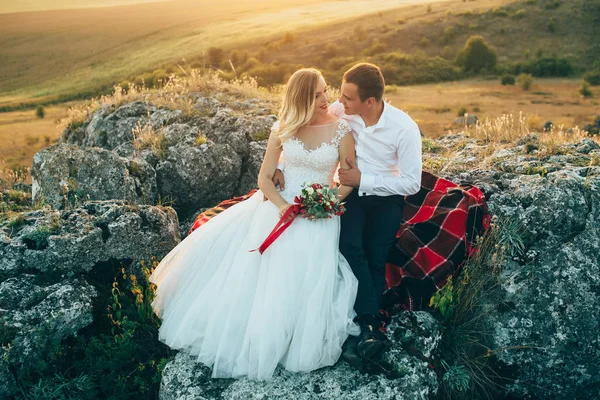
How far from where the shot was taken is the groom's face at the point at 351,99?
4797mm

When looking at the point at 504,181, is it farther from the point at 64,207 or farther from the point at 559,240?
the point at 64,207

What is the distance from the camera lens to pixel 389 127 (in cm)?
494

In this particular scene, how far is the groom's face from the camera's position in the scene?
4797mm

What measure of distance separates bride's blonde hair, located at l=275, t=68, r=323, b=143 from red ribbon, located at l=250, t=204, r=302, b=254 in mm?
793

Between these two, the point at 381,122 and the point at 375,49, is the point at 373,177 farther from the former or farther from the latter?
the point at 375,49

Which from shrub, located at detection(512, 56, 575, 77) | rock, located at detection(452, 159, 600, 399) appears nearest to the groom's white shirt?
rock, located at detection(452, 159, 600, 399)

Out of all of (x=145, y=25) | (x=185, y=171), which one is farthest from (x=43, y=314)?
(x=145, y=25)

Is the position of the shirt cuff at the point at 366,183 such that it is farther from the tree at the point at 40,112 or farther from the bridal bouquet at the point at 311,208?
the tree at the point at 40,112

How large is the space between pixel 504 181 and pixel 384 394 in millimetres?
3311

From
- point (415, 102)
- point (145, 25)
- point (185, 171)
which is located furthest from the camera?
point (145, 25)

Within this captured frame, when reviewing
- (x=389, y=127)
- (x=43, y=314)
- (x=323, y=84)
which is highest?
(x=323, y=84)

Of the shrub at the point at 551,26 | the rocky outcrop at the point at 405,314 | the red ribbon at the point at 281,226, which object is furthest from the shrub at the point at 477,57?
the red ribbon at the point at 281,226

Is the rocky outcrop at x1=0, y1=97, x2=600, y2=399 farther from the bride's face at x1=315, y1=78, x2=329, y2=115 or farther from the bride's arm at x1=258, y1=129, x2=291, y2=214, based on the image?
the bride's face at x1=315, y1=78, x2=329, y2=115

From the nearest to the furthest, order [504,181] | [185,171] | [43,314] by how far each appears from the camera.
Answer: [43,314], [504,181], [185,171]
